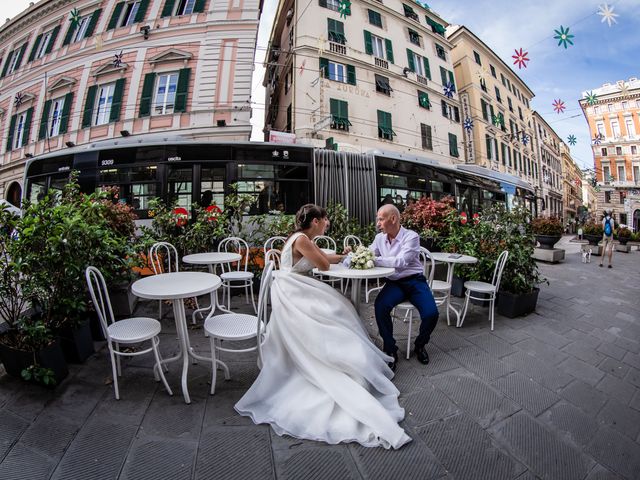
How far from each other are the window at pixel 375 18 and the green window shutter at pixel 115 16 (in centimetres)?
1238

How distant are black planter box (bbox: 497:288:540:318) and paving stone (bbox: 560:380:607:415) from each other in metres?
1.47

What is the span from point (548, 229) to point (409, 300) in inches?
314

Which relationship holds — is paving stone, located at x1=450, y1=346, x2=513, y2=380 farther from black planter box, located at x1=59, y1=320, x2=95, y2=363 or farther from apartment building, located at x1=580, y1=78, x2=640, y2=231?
apartment building, located at x1=580, y1=78, x2=640, y2=231

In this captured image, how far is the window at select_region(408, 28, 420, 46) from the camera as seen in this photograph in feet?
53.7

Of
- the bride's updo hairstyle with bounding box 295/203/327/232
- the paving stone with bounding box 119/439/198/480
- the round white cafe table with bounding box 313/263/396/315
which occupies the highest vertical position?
the bride's updo hairstyle with bounding box 295/203/327/232

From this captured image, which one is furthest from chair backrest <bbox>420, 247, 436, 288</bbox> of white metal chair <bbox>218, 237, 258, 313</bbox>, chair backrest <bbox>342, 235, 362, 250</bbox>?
white metal chair <bbox>218, 237, 258, 313</bbox>

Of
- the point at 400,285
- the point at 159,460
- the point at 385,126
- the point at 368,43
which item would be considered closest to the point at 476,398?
the point at 400,285

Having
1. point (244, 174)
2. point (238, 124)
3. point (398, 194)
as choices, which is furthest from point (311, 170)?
point (238, 124)

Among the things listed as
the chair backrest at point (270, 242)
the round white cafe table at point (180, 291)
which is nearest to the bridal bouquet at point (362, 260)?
the round white cafe table at point (180, 291)

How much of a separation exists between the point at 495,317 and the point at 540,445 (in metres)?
2.39

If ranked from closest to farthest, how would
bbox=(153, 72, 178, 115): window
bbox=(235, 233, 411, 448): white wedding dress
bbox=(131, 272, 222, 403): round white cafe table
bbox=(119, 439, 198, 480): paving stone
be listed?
1. bbox=(119, 439, 198, 480): paving stone
2. bbox=(235, 233, 411, 448): white wedding dress
3. bbox=(131, 272, 222, 403): round white cafe table
4. bbox=(153, 72, 178, 115): window

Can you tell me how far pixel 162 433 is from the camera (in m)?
1.61

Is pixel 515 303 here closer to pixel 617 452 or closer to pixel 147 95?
pixel 617 452

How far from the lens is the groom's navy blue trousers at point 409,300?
8.15 feet
